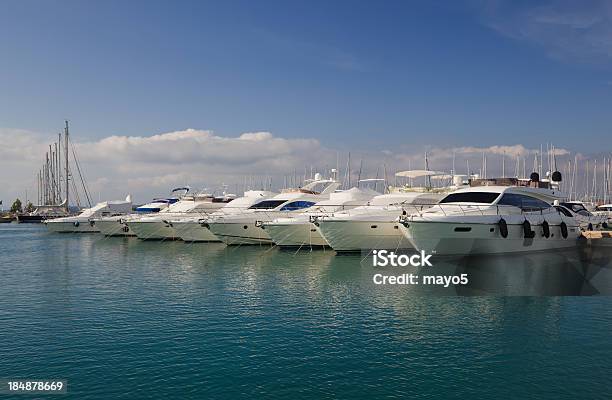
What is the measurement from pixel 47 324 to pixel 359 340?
343 inches

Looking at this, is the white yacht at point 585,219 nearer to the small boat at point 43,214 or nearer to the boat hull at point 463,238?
the boat hull at point 463,238

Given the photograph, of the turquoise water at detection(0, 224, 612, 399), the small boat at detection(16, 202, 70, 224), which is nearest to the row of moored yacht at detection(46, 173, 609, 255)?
the turquoise water at detection(0, 224, 612, 399)

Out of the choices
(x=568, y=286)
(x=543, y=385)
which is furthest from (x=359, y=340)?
(x=568, y=286)

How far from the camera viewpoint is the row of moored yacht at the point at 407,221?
76.0ft

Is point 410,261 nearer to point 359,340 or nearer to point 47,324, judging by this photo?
point 359,340

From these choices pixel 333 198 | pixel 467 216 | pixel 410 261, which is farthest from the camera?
pixel 333 198

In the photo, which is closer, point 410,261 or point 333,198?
point 410,261

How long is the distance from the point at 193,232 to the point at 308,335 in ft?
89.6

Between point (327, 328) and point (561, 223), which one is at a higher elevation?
point (561, 223)

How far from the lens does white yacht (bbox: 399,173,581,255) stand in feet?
74.4

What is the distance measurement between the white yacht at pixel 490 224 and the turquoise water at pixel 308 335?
122cm

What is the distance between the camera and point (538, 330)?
43.2 ft

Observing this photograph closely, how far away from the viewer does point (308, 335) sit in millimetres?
12703

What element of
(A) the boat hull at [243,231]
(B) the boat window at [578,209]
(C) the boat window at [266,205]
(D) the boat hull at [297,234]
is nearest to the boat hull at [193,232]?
(A) the boat hull at [243,231]
